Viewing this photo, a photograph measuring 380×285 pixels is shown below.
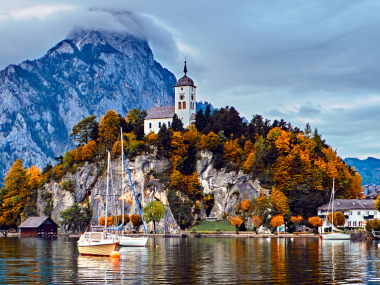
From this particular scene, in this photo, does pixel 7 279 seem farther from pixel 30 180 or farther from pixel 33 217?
pixel 30 180

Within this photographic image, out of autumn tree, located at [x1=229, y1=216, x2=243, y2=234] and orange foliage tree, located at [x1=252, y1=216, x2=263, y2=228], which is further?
autumn tree, located at [x1=229, y1=216, x2=243, y2=234]

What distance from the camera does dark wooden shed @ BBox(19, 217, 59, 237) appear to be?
143 m

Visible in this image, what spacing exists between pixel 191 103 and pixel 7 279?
130348 millimetres

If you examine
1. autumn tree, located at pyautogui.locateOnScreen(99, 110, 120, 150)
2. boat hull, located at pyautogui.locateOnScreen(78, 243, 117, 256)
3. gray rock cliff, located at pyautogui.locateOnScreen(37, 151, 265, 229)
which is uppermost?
autumn tree, located at pyautogui.locateOnScreen(99, 110, 120, 150)

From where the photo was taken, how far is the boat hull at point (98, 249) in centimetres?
6050

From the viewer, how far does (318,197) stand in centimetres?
13275

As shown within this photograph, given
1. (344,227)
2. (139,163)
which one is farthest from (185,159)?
(344,227)

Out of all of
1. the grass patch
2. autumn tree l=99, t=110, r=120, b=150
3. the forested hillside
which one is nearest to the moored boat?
the forested hillside

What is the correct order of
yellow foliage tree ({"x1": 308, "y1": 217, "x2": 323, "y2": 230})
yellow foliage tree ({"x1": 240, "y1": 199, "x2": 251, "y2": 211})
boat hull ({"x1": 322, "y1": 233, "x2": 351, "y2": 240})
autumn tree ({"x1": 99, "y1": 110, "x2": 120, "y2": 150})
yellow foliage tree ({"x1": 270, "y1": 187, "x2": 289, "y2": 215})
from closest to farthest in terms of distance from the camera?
boat hull ({"x1": 322, "y1": 233, "x2": 351, "y2": 240}) < yellow foliage tree ({"x1": 308, "y1": 217, "x2": 323, "y2": 230}) < yellow foliage tree ({"x1": 270, "y1": 187, "x2": 289, "y2": 215}) < yellow foliage tree ({"x1": 240, "y1": 199, "x2": 251, "y2": 211}) < autumn tree ({"x1": 99, "y1": 110, "x2": 120, "y2": 150})

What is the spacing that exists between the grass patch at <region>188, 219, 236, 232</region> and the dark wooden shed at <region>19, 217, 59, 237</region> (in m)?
41.9

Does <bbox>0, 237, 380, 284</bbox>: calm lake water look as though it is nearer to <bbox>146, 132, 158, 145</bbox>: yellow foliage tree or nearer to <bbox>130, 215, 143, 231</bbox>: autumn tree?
<bbox>130, 215, 143, 231</bbox>: autumn tree

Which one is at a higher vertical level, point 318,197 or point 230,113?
point 230,113

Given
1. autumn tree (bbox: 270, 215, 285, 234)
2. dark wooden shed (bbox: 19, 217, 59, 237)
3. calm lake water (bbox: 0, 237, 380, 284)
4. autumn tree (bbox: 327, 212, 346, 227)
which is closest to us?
calm lake water (bbox: 0, 237, 380, 284)

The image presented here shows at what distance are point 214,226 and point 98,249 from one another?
260 feet
